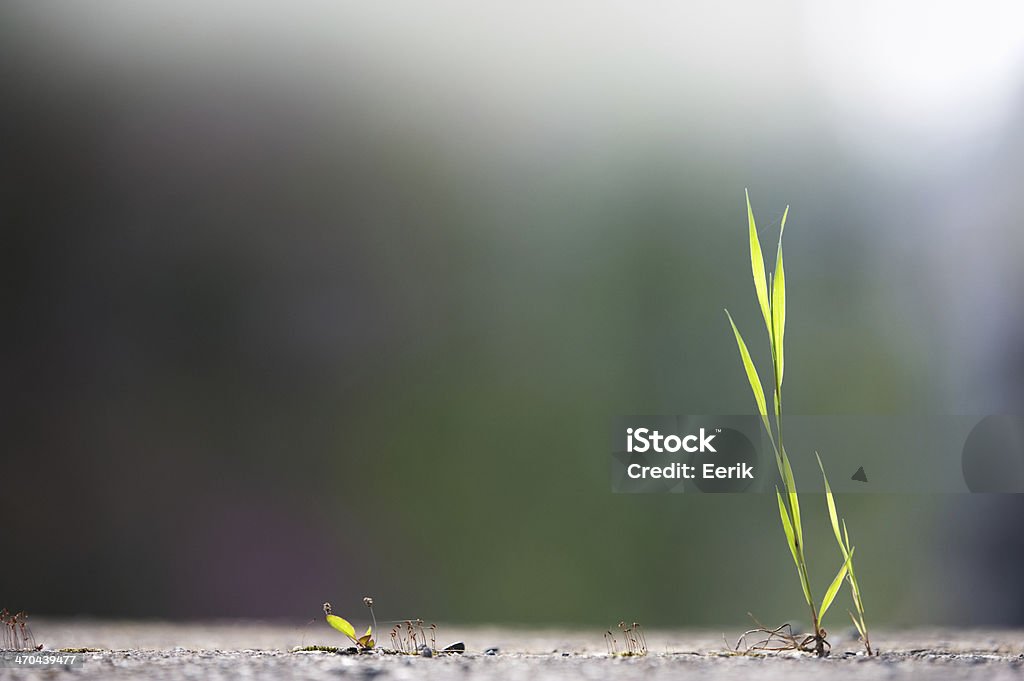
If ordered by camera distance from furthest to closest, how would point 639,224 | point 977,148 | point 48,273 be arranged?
point 639,224, point 48,273, point 977,148

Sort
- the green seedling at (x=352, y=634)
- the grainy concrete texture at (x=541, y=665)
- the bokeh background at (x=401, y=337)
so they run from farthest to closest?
the bokeh background at (x=401, y=337), the green seedling at (x=352, y=634), the grainy concrete texture at (x=541, y=665)

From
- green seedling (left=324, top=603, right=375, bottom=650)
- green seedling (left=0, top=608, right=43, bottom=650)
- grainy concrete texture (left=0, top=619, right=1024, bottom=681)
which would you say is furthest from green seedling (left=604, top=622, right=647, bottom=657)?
green seedling (left=0, top=608, right=43, bottom=650)

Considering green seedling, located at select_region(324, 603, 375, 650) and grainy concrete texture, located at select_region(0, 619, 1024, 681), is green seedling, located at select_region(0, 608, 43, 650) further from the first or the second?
green seedling, located at select_region(324, 603, 375, 650)

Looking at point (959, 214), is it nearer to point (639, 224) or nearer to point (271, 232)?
point (639, 224)

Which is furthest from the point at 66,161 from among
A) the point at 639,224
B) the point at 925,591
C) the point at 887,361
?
the point at 925,591

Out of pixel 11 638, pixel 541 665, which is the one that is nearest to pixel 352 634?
pixel 541 665

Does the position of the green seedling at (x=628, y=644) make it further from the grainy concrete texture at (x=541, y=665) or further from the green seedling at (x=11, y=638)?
the green seedling at (x=11, y=638)

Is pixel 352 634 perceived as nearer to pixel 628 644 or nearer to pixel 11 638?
pixel 11 638

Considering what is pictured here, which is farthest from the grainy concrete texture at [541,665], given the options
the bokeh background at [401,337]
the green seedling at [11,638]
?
the bokeh background at [401,337]

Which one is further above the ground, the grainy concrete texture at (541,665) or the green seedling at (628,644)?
the grainy concrete texture at (541,665)

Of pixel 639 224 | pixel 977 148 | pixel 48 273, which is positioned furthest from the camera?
pixel 639 224

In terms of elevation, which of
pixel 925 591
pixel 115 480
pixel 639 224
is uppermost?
pixel 639 224
